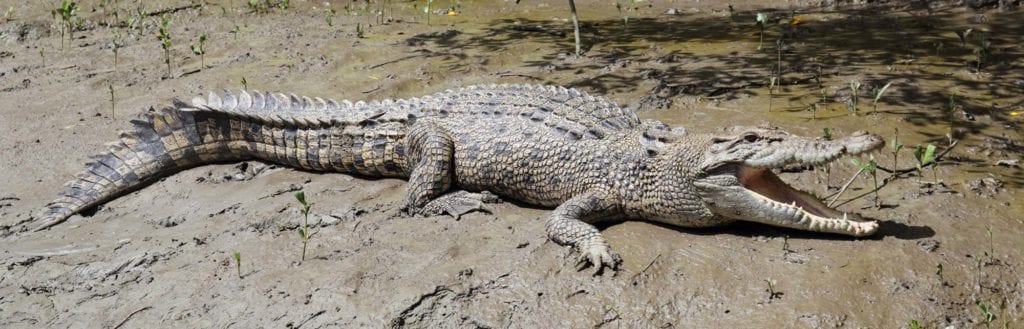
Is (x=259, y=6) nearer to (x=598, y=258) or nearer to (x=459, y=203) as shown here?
(x=459, y=203)

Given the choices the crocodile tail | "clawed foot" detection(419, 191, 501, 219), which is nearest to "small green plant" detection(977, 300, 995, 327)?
"clawed foot" detection(419, 191, 501, 219)

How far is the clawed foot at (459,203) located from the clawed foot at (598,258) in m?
0.98

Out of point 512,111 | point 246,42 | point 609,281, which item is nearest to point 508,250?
point 609,281

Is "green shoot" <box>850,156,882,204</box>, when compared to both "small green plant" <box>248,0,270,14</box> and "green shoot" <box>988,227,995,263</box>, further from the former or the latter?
"small green plant" <box>248,0,270,14</box>

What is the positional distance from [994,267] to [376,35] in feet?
22.3

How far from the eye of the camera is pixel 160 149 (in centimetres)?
680

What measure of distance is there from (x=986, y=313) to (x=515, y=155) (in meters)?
2.71

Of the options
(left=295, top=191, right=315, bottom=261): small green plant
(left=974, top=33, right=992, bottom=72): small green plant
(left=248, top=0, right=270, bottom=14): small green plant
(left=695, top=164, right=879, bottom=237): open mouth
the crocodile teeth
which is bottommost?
(left=295, top=191, right=315, bottom=261): small green plant

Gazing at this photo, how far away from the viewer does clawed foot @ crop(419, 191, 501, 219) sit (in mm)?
5613

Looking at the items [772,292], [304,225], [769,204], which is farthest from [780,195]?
[304,225]

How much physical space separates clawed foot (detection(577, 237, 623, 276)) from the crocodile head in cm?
61

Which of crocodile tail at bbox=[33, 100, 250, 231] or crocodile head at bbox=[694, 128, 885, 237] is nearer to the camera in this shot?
crocodile head at bbox=[694, 128, 885, 237]

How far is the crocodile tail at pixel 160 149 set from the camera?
6.70m

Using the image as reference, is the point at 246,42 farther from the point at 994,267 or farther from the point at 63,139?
the point at 994,267
